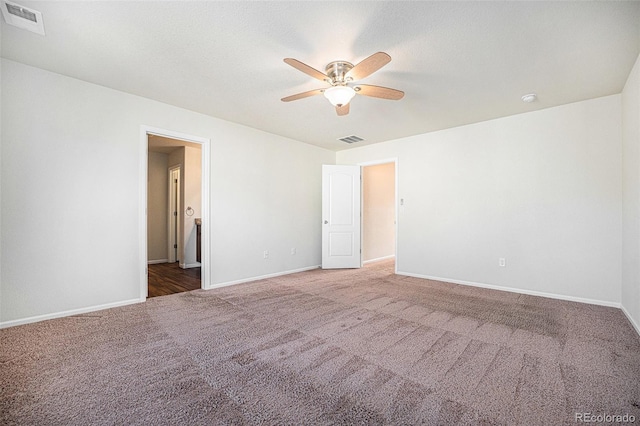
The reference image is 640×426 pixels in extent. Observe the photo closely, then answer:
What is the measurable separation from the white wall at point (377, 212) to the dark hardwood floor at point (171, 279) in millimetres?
3483

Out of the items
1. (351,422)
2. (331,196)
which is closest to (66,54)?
(351,422)

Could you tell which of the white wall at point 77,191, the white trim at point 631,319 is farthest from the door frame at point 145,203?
the white trim at point 631,319

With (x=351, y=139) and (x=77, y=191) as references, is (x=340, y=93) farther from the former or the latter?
(x=77, y=191)

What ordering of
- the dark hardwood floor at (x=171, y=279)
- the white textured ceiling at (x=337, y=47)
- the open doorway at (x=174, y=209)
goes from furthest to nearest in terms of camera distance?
the open doorway at (x=174, y=209)
the dark hardwood floor at (x=171, y=279)
the white textured ceiling at (x=337, y=47)

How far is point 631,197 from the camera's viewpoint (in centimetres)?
281

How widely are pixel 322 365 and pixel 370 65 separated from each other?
2250 millimetres

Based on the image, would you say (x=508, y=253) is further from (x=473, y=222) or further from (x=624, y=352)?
(x=624, y=352)

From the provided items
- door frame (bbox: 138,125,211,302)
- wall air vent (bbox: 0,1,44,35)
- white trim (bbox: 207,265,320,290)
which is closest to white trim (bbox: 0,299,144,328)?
door frame (bbox: 138,125,211,302)

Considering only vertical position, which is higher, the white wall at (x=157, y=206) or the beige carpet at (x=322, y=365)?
the white wall at (x=157, y=206)

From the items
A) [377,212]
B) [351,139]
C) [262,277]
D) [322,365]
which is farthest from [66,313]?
[377,212]

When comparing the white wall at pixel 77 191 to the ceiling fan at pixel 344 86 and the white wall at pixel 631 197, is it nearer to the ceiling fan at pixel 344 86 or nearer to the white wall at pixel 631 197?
the ceiling fan at pixel 344 86

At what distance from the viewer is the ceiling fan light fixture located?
2512 millimetres

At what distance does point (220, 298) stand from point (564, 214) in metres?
4.50

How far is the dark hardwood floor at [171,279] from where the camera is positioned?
407 centimetres
